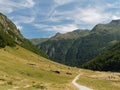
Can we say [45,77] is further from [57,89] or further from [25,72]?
[57,89]

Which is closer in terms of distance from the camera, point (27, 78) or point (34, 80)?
point (34, 80)

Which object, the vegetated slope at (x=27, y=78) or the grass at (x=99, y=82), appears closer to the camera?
the vegetated slope at (x=27, y=78)

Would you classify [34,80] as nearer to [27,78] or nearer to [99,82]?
[27,78]

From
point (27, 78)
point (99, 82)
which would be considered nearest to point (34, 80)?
point (27, 78)

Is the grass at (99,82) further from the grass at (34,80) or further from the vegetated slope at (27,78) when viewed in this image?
the vegetated slope at (27,78)

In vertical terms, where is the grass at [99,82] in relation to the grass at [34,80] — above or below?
below

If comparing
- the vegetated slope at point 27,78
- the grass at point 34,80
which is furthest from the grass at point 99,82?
the vegetated slope at point 27,78

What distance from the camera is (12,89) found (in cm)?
4625

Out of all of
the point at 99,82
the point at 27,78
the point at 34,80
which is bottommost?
the point at 99,82

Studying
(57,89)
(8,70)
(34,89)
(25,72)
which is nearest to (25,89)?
(34,89)

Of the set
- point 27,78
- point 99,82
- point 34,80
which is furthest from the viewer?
point 99,82

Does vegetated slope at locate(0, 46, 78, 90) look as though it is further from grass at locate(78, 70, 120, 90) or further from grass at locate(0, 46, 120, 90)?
grass at locate(78, 70, 120, 90)

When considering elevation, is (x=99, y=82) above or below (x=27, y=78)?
below

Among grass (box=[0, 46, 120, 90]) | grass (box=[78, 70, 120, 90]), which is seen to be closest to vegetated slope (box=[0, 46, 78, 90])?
grass (box=[0, 46, 120, 90])
